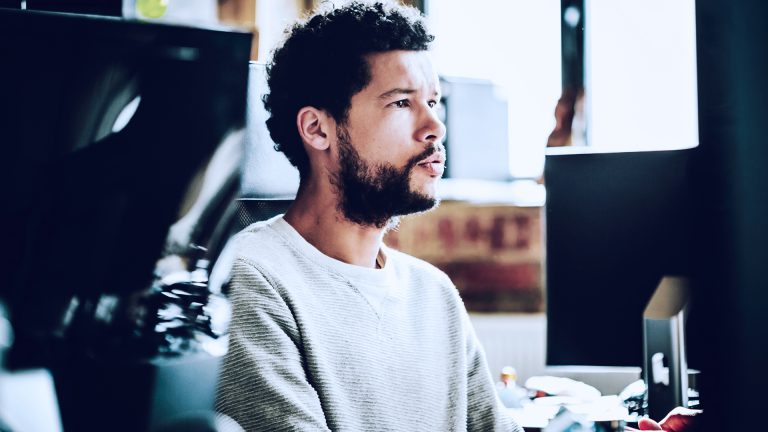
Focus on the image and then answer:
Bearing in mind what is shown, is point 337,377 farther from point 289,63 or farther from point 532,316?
point 532,316

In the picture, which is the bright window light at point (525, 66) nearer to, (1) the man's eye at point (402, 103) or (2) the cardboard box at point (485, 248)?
(2) the cardboard box at point (485, 248)

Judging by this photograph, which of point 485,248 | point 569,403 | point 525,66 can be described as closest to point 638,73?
point 525,66

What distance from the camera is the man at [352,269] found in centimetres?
91

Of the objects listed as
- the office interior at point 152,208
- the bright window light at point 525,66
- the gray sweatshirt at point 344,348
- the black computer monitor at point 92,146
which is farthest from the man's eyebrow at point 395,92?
the bright window light at point 525,66

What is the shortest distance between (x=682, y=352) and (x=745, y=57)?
3.55 ft

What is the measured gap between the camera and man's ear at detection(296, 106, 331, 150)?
1238mm

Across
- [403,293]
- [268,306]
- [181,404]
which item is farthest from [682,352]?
[181,404]

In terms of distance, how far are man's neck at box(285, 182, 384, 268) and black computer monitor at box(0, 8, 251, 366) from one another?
0.66 metres

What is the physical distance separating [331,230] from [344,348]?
227 mm

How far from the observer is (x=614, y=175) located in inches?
49.4

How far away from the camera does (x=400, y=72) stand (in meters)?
1.22

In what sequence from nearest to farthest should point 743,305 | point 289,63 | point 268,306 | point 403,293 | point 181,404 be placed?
1. point 743,305
2. point 181,404
3. point 268,306
4. point 403,293
5. point 289,63

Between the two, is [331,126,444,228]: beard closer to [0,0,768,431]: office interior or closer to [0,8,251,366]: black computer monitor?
[0,0,768,431]: office interior

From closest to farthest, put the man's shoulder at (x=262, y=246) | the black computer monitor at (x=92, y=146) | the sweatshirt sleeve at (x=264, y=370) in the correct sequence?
the black computer monitor at (x=92, y=146) < the sweatshirt sleeve at (x=264, y=370) < the man's shoulder at (x=262, y=246)
